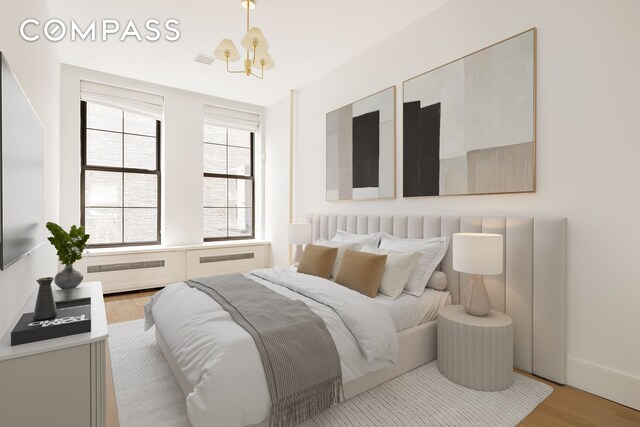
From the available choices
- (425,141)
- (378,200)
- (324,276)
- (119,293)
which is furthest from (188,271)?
(425,141)

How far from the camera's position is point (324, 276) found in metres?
2.84

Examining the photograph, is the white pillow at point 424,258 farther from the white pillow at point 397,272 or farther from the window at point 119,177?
the window at point 119,177

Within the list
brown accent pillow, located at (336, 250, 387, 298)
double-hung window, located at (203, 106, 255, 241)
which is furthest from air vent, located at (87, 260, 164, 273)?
brown accent pillow, located at (336, 250, 387, 298)

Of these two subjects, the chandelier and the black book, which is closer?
the black book

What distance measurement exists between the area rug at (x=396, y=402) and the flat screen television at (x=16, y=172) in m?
1.08

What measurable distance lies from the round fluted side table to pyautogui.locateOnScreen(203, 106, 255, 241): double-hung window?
414 centimetres

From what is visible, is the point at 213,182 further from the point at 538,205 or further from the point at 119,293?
the point at 538,205

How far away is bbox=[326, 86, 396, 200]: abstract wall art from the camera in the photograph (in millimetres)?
3314

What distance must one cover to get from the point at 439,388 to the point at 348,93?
318 centimetres

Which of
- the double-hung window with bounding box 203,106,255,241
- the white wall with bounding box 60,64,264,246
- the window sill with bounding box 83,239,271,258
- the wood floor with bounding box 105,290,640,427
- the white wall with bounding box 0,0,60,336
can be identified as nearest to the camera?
the white wall with bounding box 0,0,60,336

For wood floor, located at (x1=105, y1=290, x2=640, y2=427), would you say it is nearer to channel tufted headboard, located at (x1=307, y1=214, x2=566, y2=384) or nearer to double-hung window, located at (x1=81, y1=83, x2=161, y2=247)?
channel tufted headboard, located at (x1=307, y1=214, x2=566, y2=384)

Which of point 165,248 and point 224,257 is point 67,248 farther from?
point 224,257

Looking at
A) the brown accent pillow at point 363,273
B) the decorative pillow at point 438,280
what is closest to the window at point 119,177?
the brown accent pillow at point 363,273

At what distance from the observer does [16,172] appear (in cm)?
162
